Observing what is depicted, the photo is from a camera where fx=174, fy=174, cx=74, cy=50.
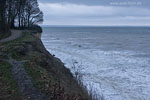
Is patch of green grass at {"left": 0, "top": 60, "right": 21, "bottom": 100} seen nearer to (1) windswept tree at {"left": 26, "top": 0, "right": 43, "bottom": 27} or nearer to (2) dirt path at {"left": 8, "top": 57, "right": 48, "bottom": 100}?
(2) dirt path at {"left": 8, "top": 57, "right": 48, "bottom": 100}

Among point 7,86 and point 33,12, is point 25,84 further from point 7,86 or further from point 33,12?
point 33,12

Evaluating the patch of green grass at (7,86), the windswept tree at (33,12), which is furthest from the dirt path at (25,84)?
the windswept tree at (33,12)

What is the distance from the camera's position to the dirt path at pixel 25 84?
5679 millimetres

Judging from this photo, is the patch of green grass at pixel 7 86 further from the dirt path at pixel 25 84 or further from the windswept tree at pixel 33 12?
the windswept tree at pixel 33 12

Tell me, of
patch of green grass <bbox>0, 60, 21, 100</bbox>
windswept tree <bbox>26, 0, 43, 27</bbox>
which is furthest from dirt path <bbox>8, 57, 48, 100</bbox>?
windswept tree <bbox>26, 0, 43, 27</bbox>

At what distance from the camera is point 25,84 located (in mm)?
6391

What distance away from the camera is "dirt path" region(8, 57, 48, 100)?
5679mm

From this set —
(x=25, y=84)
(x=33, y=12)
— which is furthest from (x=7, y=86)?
(x=33, y=12)

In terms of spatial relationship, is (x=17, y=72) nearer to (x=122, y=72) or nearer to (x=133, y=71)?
(x=122, y=72)

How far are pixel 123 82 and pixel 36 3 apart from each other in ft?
113

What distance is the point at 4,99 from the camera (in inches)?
213

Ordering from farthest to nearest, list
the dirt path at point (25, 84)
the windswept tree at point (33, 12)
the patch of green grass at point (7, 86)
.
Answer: the windswept tree at point (33, 12) < the dirt path at point (25, 84) < the patch of green grass at point (7, 86)

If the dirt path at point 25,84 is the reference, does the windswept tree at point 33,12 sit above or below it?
above

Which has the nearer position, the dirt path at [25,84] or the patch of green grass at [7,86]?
the patch of green grass at [7,86]
